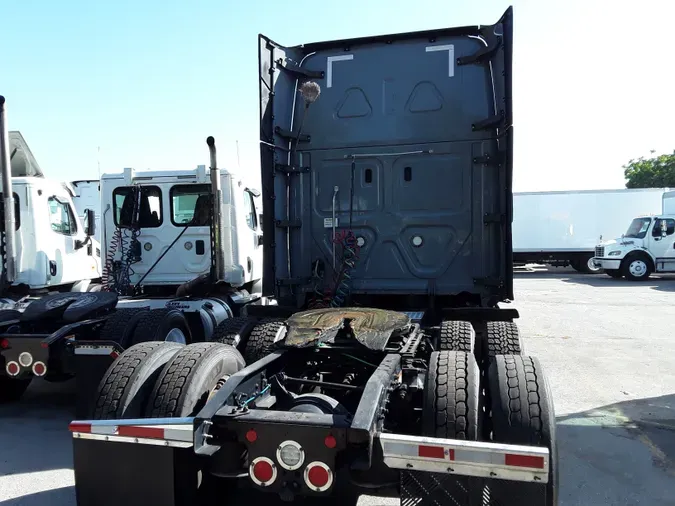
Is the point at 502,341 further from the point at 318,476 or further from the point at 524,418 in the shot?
the point at 318,476

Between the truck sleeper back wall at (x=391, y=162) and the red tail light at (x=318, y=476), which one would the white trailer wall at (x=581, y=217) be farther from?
the red tail light at (x=318, y=476)

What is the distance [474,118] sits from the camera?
17.1 ft

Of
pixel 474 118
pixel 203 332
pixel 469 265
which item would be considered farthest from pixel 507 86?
pixel 203 332

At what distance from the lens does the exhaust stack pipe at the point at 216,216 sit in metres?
6.27

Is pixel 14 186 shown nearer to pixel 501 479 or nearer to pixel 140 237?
pixel 140 237

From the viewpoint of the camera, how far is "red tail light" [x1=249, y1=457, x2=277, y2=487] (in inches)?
95.8

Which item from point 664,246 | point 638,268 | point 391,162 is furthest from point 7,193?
point 664,246

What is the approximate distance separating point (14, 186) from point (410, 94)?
19.0 ft

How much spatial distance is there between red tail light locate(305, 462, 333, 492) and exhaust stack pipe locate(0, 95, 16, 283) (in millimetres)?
5643

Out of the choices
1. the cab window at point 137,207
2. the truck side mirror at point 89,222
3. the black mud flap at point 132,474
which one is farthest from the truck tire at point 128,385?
the truck side mirror at point 89,222

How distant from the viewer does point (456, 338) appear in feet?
13.0

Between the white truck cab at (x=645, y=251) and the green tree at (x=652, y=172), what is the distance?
19.4 metres

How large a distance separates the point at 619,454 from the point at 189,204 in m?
5.93

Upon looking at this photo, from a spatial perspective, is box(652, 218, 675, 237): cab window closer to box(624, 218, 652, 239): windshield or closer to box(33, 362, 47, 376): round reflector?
A: box(624, 218, 652, 239): windshield
